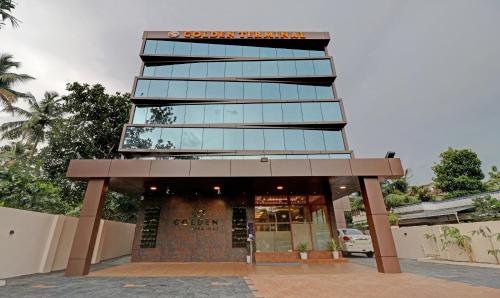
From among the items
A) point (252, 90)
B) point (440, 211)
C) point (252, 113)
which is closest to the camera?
point (252, 113)

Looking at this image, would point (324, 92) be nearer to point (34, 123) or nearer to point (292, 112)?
point (292, 112)

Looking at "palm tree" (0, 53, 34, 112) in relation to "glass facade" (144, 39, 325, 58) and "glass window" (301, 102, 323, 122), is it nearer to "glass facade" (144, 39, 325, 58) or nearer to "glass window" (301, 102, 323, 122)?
"glass facade" (144, 39, 325, 58)

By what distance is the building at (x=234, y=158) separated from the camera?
932cm

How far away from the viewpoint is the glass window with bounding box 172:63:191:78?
17344mm

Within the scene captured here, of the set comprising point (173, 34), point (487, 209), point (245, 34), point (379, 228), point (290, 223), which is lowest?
point (379, 228)

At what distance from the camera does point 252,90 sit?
16.9 meters

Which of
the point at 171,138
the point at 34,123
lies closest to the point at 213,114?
the point at 171,138

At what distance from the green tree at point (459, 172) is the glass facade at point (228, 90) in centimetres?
2341

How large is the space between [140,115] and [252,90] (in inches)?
331

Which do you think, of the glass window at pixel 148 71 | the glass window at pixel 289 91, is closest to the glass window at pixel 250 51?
the glass window at pixel 289 91

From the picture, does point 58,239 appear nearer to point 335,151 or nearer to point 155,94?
point 155,94

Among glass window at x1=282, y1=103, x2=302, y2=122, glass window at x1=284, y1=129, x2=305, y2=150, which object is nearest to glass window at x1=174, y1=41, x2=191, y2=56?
glass window at x1=282, y1=103, x2=302, y2=122

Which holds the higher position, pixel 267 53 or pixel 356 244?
pixel 267 53

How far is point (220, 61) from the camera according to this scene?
1806 cm
